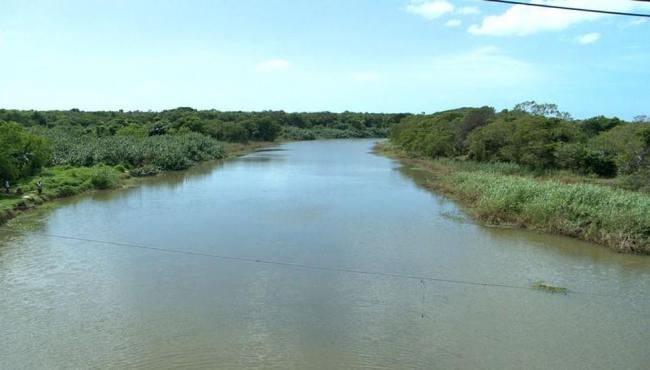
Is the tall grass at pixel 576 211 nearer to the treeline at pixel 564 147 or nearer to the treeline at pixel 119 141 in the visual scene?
the treeline at pixel 564 147

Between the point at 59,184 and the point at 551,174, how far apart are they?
2171cm

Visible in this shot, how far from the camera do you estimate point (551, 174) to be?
2383 centimetres

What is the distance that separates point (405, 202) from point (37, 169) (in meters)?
16.9

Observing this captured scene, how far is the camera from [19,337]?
814cm

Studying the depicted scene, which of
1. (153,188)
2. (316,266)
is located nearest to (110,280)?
(316,266)

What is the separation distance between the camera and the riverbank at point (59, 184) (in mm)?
17939

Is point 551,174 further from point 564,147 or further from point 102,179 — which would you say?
point 102,179

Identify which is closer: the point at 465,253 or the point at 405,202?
the point at 465,253

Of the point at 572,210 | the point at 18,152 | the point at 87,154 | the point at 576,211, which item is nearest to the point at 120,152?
the point at 87,154

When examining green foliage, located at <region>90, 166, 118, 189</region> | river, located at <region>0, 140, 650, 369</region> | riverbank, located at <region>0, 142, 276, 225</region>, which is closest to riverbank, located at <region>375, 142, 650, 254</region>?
river, located at <region>0, 140, 650, 369</region>

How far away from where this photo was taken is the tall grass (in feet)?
45.2

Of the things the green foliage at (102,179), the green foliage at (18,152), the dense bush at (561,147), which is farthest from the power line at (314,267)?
the dense bush at (561,147)

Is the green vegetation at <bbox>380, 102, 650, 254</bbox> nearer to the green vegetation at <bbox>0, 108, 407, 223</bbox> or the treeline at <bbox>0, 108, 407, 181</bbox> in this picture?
the green vegetation at <bbox>0, 108, 407, 223</bbox>

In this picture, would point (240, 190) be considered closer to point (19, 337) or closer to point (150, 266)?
point (150, 266)
